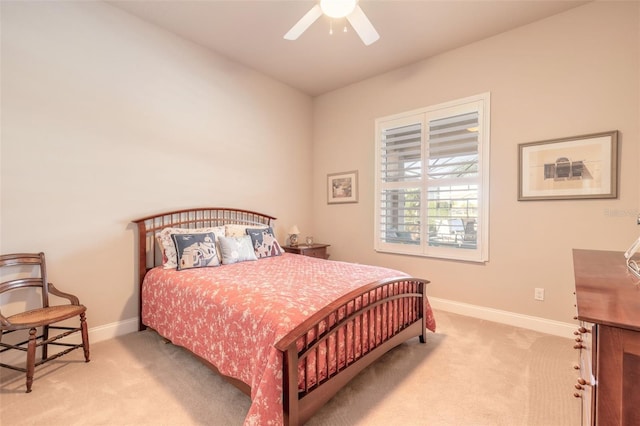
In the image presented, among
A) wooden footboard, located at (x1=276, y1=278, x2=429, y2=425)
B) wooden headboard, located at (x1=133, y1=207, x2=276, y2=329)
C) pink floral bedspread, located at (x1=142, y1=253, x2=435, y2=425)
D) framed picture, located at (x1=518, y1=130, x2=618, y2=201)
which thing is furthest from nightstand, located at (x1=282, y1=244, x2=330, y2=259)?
framed picture, located at (x1=518, y1=130, x2=618, y2=201)

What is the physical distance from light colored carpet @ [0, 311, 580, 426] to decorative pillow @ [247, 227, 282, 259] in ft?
4.01

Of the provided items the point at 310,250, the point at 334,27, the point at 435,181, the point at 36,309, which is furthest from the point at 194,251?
the point at 435,181

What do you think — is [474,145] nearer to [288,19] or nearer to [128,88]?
[288,19]

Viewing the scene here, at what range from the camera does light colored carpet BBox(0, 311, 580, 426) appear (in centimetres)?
169

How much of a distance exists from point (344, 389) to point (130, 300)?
Result: 90.2 inches

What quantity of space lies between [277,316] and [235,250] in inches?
61.0

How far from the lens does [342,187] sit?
444cm

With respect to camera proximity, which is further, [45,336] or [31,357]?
[45,336]

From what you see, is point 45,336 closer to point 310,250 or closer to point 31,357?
point 31,357

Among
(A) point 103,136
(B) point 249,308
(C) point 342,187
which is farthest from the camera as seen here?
(C) point 342,187

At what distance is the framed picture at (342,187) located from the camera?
4.29 metres

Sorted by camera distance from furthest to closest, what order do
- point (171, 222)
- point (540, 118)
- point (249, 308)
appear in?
point (171, 222) → point (540, 118) → point (249, 308)

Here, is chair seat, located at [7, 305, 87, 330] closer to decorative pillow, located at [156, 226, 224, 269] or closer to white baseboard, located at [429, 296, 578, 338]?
decorative pillow, located at [156, 226, 224, 269]

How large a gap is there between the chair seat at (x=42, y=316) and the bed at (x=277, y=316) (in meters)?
0.60
